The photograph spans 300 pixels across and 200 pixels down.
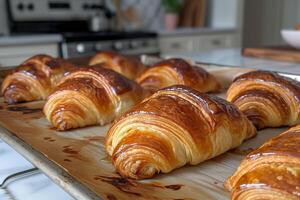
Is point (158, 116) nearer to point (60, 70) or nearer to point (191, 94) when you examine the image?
point (191, 94)

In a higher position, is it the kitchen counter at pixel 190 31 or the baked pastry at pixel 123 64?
the kitchen counter at pixel 190 31

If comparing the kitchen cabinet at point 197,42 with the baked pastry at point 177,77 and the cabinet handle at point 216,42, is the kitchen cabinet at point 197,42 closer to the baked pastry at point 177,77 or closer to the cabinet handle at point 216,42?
the cabinet handle at point 216,42

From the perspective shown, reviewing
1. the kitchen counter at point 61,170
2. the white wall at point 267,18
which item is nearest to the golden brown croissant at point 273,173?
the kitchen counter at point 61,170

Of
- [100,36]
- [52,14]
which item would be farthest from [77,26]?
[100,36]

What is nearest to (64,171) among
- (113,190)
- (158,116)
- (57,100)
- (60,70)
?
(113,190)

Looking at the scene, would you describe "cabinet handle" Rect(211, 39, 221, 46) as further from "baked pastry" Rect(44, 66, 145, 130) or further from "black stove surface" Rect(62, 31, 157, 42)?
"baked pastry" Rect(44, 66, 145, 130)

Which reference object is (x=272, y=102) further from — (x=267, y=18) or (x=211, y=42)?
(x=267, y=18)

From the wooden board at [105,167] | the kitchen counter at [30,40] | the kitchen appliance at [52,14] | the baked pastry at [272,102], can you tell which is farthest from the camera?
the kitchen appliance at [52,14]
